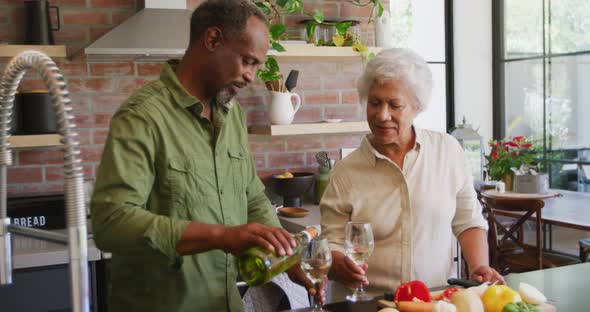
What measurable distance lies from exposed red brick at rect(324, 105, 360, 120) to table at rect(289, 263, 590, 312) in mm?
2019

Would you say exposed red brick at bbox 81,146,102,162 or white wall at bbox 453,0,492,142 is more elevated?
white wall at bbox 453,0,492,142

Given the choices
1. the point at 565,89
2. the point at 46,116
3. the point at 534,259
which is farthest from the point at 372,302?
the point at 565,89

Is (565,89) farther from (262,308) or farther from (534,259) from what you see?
(262,308)

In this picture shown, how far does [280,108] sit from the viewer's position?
3410 millimetres

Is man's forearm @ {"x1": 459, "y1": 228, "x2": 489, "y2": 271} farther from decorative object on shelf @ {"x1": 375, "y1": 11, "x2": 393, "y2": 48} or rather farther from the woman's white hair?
decorative object on shelf @ {"x1": 375, "y1": 11, "x2": 393, "y2": 48}

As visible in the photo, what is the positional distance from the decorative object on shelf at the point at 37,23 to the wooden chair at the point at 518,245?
105 inches

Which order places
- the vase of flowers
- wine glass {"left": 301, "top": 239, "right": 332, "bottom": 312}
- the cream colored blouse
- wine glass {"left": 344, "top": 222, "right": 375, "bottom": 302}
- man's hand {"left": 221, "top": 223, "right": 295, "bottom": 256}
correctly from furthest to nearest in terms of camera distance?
the vase of flowers < the cream colored blouse < wine glass {"left": 344, "top": 222, "right": 375, "bottom": 302} < wine glass {"left": 301, "top": 239, "right": 332, "bottom": 312} < man's hand {"left": 221, "top": 223, "right": 295, "bottom": 256}

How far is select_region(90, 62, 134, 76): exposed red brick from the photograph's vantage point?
324 centimetres

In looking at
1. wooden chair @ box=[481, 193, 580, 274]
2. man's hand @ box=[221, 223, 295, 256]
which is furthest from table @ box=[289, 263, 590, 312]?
wooden chair @ box=[481, 193, 580, 274]

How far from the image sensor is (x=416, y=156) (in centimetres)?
195

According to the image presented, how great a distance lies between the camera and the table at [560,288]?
1.50 metres

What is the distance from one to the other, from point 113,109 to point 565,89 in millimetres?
3629

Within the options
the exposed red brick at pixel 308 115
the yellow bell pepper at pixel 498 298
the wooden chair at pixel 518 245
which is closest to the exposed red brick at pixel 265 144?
the exposed red brick at pixel 308 115

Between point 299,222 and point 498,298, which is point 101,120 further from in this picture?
point 498,298
